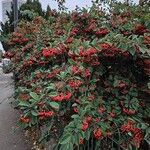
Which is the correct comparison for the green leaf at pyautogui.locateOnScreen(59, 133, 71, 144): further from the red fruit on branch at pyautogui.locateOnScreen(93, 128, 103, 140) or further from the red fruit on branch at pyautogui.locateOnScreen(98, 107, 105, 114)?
the red fruit on branch at pyautogui.locateOnScreen(98, 107, 105, 114)

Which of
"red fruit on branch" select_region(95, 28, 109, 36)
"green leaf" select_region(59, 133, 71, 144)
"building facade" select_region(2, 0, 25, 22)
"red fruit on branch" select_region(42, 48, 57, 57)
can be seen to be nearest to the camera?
"green leaf" select_region(59, 133, 71, 144)

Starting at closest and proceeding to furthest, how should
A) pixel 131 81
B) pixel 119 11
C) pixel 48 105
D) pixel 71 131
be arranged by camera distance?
1. pixel 71 131
2. pixel 48 105
3. pixel 131 81
4. pixel 119 11

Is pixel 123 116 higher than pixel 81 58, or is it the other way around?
pixel 81 58

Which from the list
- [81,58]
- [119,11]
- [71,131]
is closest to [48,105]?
[71,131]

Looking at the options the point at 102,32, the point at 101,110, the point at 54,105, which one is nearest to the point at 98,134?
the point at 101,110

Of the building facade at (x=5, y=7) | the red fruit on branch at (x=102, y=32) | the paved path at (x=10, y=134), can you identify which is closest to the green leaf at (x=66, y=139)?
the red fruit on branch at (x=102, y=32)

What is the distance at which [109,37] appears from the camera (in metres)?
3.92

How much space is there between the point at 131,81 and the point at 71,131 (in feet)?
3.34

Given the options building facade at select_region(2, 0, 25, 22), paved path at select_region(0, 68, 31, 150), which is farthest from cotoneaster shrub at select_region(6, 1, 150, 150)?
building facade at select_region(2, 0, 25, 22)

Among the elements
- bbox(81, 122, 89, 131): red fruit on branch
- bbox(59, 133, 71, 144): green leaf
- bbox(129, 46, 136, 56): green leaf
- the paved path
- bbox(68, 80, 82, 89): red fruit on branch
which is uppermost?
bbox(129, 46, 136, 56): green leaf

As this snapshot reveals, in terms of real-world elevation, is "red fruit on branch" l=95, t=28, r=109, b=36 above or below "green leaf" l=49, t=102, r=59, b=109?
above

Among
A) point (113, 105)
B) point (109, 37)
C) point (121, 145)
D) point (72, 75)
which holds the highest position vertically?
point (109, 37)

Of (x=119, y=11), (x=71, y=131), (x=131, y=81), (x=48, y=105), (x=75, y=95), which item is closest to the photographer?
(x=71, y=131)

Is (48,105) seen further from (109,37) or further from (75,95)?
(109,37)
